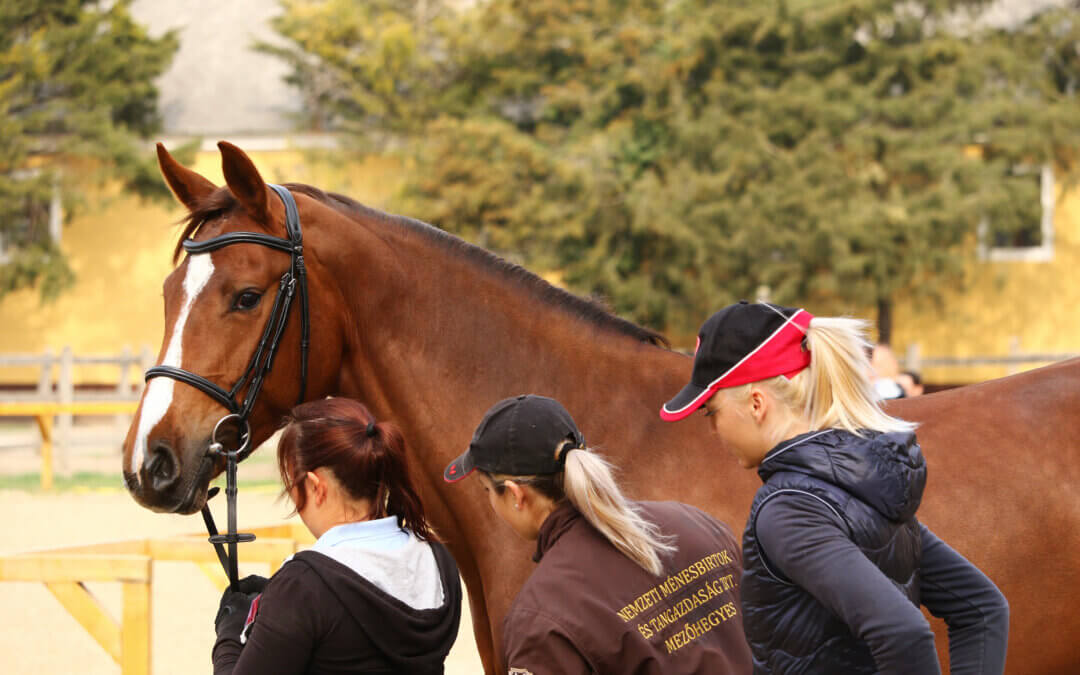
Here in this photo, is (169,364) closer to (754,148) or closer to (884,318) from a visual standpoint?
(754,148)

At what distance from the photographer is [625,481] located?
9.77ft

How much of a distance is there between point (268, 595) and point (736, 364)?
1.00 meters

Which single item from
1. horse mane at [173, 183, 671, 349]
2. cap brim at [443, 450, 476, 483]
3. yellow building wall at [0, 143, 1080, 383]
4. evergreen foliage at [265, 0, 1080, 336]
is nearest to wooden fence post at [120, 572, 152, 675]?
horse mane at [173, 183, 671, 349]

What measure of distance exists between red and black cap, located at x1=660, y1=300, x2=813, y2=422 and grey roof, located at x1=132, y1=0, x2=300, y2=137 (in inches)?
888

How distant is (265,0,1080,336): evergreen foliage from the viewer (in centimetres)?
1959

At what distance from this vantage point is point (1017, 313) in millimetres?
21609

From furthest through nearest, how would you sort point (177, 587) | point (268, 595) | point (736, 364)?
point (177, 587)
point (268, 595)
point (736, 364)

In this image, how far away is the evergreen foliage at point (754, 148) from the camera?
771 inches

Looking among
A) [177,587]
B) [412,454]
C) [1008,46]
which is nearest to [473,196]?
[1008,46]

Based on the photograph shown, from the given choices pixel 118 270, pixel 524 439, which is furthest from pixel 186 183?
pixel 118 270

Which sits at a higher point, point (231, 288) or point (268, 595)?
point (231, 288)

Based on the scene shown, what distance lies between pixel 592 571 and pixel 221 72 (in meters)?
25.3

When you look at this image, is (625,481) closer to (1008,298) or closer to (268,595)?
(268,595)

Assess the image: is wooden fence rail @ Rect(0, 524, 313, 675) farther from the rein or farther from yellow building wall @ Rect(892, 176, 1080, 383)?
yellow building wall @ Rect(892, 176, 1080, 383)
